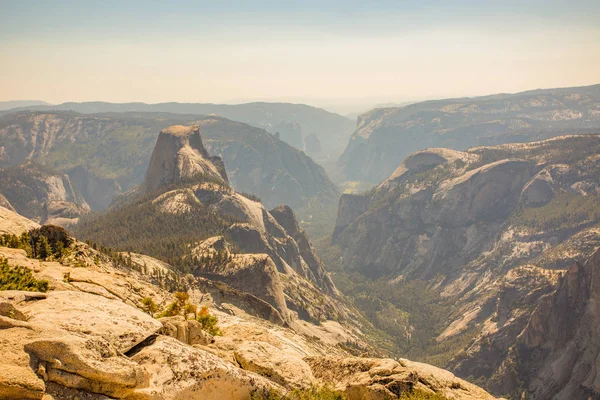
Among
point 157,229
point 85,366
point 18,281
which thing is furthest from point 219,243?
point 85,366

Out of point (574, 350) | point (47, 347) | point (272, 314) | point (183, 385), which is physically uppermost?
point (47, 347)

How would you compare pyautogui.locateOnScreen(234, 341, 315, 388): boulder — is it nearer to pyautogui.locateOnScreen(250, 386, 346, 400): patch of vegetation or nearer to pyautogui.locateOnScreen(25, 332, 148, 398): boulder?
pyautogui.locateOnScreen(250, 386, 346, 400): patch of vegetation

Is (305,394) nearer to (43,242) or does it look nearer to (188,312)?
(188,312)

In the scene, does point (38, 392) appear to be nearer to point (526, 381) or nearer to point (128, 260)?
point (128, 260)

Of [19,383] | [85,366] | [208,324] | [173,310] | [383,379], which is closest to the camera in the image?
[19,383]

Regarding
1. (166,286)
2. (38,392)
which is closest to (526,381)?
(166,286)

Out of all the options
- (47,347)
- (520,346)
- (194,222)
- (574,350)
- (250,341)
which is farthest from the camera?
(194,222)

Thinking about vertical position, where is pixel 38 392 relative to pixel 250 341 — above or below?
above
